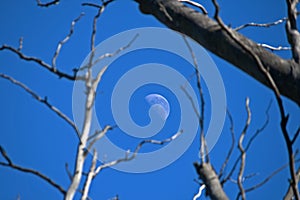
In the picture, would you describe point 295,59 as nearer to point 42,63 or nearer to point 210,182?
point 210,182

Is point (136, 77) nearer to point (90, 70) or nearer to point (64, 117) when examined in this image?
point (90, 70)

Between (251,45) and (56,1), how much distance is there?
141 cm

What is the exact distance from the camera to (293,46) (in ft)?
3.70

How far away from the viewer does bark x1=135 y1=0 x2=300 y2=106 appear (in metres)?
1.01

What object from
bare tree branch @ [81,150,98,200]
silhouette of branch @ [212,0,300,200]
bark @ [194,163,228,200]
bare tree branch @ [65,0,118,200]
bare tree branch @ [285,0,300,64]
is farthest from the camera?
bare tree branch @ [65,0,118,200]

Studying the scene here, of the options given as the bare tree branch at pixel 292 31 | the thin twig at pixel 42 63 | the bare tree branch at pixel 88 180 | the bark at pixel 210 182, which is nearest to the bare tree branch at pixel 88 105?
the bare tree branch at pixel 88 180

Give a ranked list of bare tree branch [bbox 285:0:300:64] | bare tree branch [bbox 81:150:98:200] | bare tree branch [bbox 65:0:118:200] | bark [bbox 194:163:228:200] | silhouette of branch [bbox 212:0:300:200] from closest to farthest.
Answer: silhouette of branch [bbox 212:0:300:200] → bare tree branch [bbox 285:0:300:64] → bark [bbox 194:163:228:200] → bare tree branch [bbox 81:150:98:200] → bare tree branch [bbox 65:0:118:200]

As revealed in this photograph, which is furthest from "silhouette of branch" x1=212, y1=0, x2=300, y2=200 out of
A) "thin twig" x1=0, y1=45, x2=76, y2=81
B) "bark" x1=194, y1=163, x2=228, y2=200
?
"thin twig" x1=0, y1=45, x2=76, y2=81

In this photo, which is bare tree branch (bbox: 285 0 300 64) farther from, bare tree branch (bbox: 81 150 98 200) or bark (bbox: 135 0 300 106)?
bare tree branch (bbox: 81 150 98 200)

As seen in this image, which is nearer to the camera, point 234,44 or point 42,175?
point 234,44

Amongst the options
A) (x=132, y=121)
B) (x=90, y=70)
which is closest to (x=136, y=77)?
(x=132, y=121)

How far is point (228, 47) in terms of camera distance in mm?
1130

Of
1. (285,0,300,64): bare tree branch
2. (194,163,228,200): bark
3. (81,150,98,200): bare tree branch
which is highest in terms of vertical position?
(81,150,98,200): bare tree branch

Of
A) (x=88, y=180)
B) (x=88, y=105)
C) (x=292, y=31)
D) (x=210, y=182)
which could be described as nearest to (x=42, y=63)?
(x=88, y=105)
